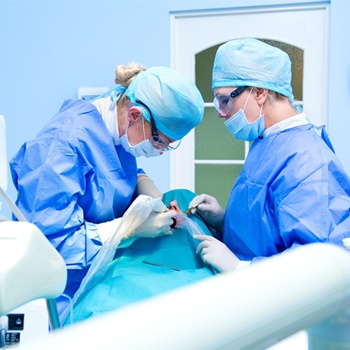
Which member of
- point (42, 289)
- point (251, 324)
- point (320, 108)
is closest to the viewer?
point (251, 324)

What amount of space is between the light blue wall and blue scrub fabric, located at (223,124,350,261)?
1544mm

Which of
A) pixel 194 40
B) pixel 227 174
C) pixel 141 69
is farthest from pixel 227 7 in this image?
pixel 141 69

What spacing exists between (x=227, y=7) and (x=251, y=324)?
2.75 metres

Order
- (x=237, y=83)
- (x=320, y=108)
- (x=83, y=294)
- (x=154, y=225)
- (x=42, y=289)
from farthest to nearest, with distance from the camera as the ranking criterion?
(x=320, y=108) → (x=237, y=83) → (x=154, y=225) → (x=83, y=294) → (x=42, y=289)

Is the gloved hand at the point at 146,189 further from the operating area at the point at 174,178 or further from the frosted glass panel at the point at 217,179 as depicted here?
the frosted glass panel at the point at 217,179

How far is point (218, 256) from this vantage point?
129cm

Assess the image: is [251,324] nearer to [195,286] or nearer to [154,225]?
[195,286]

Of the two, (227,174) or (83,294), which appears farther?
(227,174)

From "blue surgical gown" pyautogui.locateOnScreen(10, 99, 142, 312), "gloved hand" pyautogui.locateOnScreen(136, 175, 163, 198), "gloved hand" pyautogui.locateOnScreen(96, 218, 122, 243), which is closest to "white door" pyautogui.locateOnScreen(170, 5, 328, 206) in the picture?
"gloved hand" pyautogui.locateOnScreen(136, 175, 163, 198)

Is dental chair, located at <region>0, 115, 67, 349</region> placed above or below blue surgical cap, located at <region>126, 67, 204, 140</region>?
below

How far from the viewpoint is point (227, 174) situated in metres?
2.96

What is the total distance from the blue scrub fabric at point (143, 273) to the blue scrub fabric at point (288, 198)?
146 mm

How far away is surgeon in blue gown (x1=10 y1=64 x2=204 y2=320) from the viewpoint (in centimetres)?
120

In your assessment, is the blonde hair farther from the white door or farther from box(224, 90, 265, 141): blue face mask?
the white door
